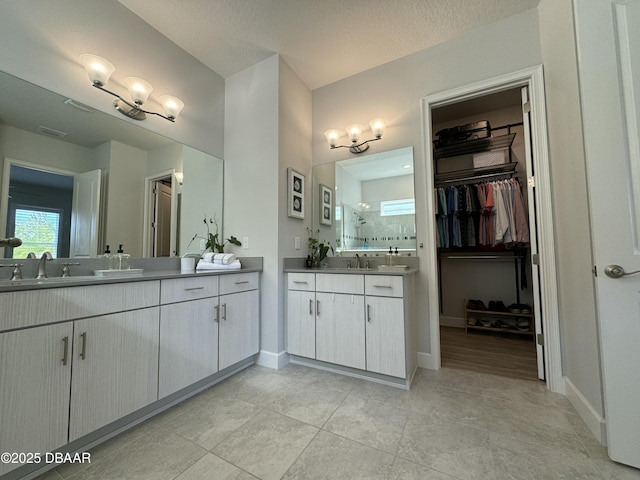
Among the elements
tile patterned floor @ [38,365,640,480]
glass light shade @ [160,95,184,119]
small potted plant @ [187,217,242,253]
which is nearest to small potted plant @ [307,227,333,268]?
small potted plant @ [187,217,242,253]

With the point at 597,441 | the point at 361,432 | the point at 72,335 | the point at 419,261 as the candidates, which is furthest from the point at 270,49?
the point at 597,441

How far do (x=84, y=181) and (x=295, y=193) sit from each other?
61.9 inches

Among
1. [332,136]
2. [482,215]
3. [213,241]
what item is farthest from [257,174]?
[482,215]

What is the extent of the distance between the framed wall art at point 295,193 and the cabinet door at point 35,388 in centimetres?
171

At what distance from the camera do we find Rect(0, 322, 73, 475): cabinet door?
3.27 ft

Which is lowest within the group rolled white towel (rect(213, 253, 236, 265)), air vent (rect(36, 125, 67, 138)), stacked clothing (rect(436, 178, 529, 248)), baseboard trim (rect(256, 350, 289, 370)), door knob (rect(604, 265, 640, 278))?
baseboard trim (rect(256, 350, 289, 370))

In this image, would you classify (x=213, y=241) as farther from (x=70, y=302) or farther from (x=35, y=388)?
(x=35, y=388)

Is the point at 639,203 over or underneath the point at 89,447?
over

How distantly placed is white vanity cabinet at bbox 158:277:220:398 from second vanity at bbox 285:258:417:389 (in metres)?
0.69

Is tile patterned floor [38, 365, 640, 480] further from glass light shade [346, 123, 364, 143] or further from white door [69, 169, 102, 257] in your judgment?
glass light shade [346, 123, 364, 143]

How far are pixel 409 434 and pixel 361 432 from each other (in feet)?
0.85

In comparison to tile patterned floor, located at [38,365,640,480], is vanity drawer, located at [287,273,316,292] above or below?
above

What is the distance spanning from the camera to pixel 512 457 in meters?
1.21

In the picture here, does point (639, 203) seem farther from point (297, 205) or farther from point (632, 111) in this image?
point (297, 205)
